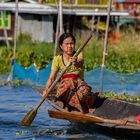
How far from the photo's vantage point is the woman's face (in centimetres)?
1011

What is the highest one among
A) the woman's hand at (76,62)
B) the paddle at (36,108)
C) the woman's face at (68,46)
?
the woman's face at (68,46)

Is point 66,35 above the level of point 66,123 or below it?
above

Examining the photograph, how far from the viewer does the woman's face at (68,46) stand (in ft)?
33.2

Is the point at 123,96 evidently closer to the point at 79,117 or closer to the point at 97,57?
the point at 79,117

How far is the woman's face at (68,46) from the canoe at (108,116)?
928 mm

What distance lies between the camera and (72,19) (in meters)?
36.2

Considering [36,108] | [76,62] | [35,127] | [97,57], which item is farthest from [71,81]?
[97,57]

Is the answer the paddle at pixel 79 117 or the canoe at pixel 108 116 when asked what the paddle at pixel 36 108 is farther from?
the paddle at pixel 79 117

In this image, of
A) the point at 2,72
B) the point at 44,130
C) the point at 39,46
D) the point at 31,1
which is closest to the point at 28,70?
the point at 2,72

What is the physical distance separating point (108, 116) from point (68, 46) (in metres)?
1.49

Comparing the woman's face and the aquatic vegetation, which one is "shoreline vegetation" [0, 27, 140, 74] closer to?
the aquatic vegetation

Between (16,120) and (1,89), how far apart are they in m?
5.64

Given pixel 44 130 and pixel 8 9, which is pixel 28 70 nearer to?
pixel 44 130

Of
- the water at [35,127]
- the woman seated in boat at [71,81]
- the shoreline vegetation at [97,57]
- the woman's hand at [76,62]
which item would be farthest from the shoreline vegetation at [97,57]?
the woman's hand at [76,62]
